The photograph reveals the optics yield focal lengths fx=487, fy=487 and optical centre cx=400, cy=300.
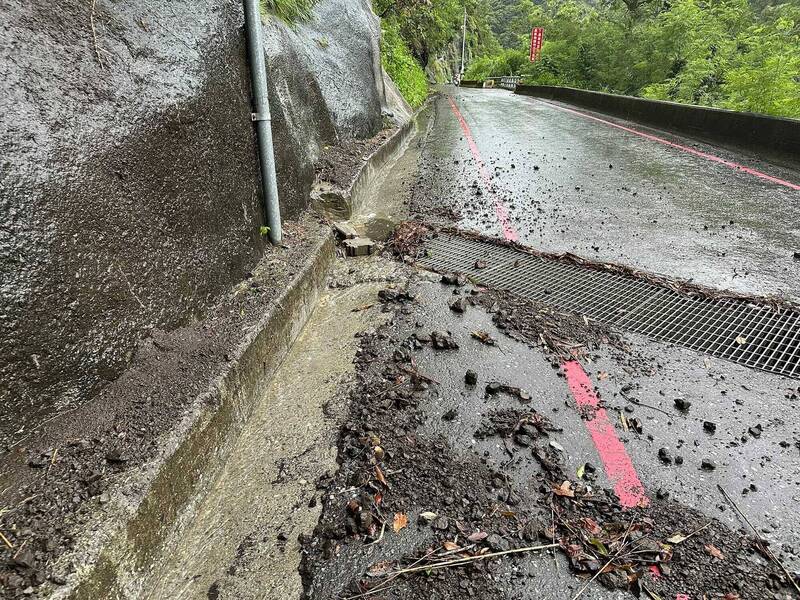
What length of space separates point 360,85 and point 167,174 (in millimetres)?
6816

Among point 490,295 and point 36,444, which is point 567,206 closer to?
point 490,295

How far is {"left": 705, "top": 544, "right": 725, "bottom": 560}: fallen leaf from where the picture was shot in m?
1.95

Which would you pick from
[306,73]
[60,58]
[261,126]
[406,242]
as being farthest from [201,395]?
[306,73]

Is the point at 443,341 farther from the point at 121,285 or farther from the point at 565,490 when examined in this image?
the point at 121,285

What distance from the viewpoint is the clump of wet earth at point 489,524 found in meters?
1.87

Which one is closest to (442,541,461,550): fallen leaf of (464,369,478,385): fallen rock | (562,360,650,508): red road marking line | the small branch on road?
(562,360,650,508): red road marking line

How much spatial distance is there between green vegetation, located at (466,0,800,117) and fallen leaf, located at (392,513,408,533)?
11.7 metres

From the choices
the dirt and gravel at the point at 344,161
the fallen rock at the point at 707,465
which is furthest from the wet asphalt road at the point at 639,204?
the fallen rock at the point at 707,465

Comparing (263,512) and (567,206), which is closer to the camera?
(263,512)

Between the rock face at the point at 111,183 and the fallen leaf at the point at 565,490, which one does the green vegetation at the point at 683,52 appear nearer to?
the fallen leaf at the point at 565,490

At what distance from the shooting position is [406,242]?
5.10 meters

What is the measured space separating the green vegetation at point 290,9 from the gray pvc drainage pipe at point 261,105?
234 centimetres

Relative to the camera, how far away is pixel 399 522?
2.12 meters

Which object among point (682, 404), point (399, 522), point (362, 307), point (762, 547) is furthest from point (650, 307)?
point (399, 522)
